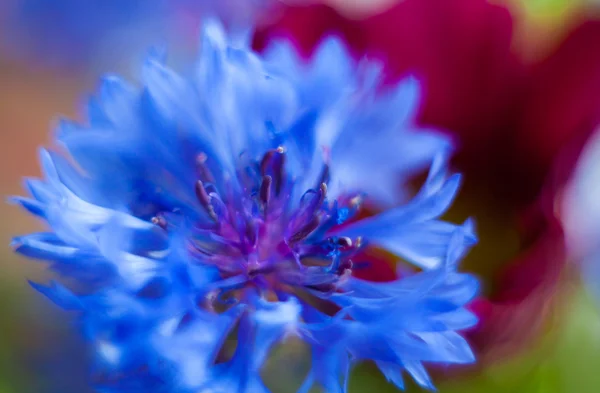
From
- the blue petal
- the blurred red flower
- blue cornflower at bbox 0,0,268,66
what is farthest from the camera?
blue cornflower at bbox 0,0,268,66

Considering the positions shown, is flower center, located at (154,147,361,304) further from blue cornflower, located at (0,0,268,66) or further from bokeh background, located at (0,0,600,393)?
blue cornflower, located at (0,0,268,66)

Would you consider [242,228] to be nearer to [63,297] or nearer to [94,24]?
[63,297]

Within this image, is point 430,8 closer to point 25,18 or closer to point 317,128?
point 317,128

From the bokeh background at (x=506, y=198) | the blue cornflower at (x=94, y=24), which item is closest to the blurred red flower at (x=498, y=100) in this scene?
the bokeh background at (x=506, y=198)

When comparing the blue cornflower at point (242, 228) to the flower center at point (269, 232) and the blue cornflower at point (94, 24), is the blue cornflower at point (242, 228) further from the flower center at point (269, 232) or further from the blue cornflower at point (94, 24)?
the blue cornflower at point (94, 24)

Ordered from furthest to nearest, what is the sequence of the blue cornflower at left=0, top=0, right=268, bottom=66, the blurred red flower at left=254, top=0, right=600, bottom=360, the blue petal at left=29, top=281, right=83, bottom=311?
the blue cornflower at left=0, top=0, right=268, bottom=66, the blurred red flower at left=254, top=0, right=600, bottom=360, the blue petal at left=29, top=281, right=83, bottom=311

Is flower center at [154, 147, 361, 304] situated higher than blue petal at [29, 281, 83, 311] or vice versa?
blue petal at [29, 281, 83, 311]

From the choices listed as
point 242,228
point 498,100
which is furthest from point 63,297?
point 498,100

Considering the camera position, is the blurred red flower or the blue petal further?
the blurred red flower

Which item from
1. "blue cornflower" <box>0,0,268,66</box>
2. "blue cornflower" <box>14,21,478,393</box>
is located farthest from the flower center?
"blue cornflower" <box>0,0,268,66</box>
